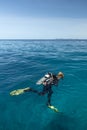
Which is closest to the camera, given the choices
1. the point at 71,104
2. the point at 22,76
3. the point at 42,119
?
the point at 42,119

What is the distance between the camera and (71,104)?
652 inches

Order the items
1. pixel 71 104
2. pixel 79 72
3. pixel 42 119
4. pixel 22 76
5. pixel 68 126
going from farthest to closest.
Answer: pixel 79 72, pixel 22 76, pixel 71 104, pixel 42 119, pixel 68 126

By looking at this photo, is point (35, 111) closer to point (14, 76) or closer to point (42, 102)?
point (42, 102)

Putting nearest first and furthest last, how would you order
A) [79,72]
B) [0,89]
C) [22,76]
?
1. [0,89]
2. [22,76]
3. [79,72]

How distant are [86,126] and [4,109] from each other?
22.7ft

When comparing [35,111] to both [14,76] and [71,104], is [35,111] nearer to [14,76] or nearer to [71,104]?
[71,104]

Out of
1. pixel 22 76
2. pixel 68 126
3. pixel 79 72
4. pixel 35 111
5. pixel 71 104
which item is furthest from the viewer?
pixel 79 72

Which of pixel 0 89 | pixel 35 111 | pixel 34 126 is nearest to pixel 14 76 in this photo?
pixel 0 89

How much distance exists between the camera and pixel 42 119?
47.5 ft

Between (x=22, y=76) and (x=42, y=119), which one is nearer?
(x=42, y=119)

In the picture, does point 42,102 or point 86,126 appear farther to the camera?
point 42,102

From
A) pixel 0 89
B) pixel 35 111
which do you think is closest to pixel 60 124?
pixel 35 111

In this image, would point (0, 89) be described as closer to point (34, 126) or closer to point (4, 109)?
point (4, 109)

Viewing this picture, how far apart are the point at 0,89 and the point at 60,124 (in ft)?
25.9
